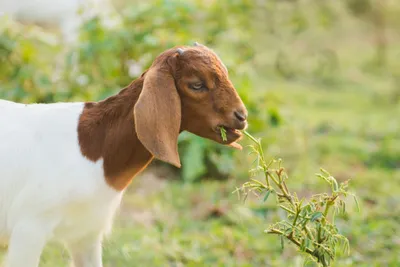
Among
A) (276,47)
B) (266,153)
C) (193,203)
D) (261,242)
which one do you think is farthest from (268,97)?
(276,47)

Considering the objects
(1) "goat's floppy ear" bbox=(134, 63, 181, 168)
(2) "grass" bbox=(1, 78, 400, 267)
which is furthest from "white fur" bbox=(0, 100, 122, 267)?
(2) "grass" bbox=(1, 78, 400, 267)

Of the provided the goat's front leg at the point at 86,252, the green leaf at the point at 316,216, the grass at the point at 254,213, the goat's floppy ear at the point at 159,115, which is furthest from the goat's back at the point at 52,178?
the grass at the point at 254,213

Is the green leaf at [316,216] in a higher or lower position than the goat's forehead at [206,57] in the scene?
lower

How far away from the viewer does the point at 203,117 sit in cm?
282

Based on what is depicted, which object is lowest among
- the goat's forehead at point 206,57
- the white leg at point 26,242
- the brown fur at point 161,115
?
the white leg at point 26,242

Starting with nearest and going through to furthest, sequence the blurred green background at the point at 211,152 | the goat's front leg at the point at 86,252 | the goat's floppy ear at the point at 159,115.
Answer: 1. the goat's floppy ear at the point at 159,115
2. the goat's front leg at the point at 86,252
3. the blurred green background at the point at 211,152

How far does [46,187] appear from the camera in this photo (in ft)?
9.51

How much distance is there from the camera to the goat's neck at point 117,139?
2.94 meters

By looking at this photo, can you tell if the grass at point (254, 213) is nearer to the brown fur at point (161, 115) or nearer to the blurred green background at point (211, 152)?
the blurred green background at point (211, 152)

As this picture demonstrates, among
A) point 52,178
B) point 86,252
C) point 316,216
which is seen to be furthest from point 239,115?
point 86,252

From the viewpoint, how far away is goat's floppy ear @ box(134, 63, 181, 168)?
2715 millimetres

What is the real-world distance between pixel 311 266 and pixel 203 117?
175 cm

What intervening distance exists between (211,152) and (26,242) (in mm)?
3479

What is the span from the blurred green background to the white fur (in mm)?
1348
